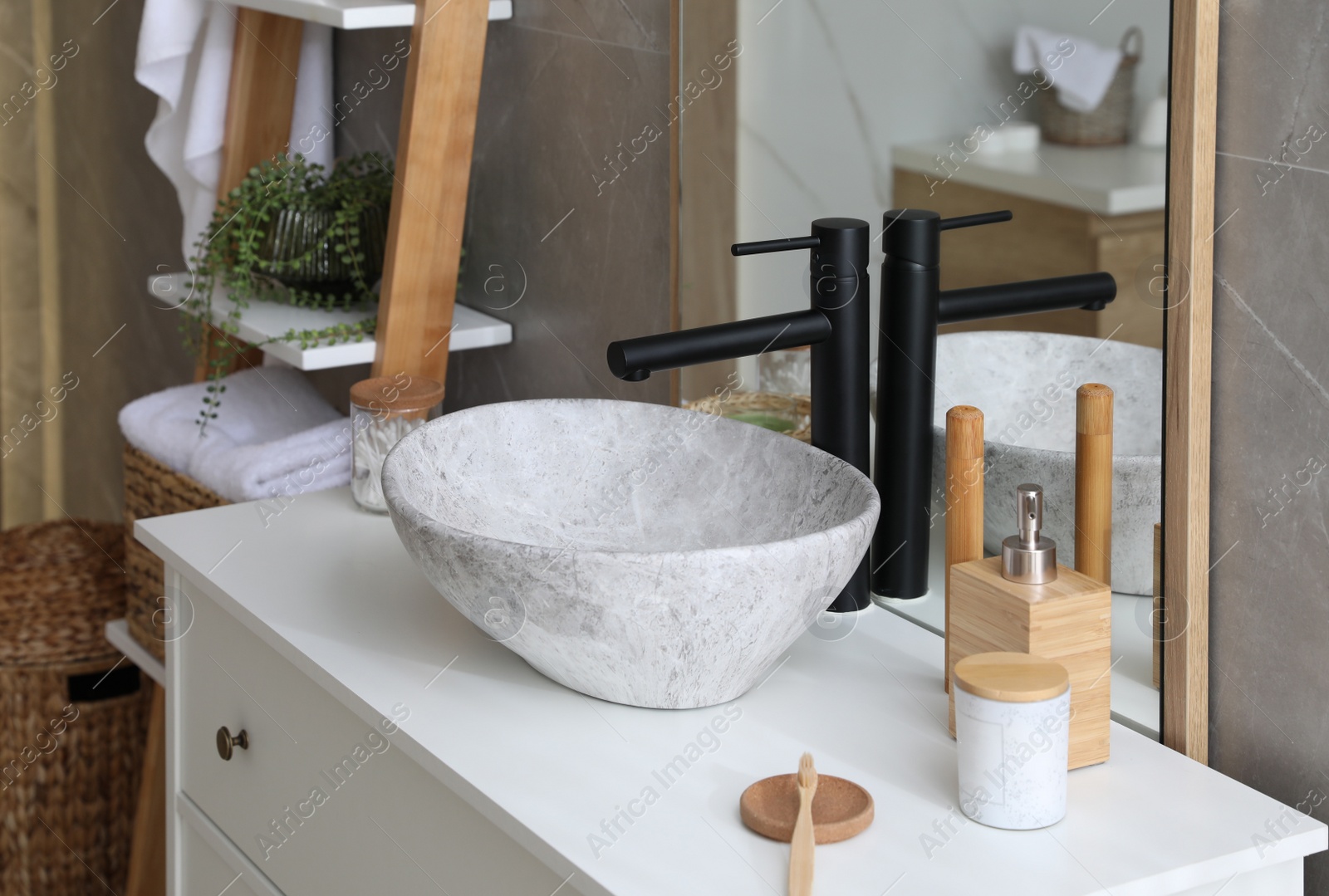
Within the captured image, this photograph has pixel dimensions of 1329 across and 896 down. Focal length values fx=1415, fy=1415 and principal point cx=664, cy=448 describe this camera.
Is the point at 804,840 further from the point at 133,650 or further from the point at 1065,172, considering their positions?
the point at 133,650

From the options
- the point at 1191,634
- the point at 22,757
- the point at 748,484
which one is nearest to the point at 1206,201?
the point at 1191,634

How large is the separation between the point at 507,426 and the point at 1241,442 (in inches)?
21.5

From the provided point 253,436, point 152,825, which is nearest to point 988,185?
point 253,436

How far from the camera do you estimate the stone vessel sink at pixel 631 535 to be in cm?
82

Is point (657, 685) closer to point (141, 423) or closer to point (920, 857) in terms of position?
point (920, 857)

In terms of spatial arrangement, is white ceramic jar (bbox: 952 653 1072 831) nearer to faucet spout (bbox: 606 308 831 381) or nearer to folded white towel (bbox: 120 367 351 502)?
faucet spout (bbox: 606 308 831 381)

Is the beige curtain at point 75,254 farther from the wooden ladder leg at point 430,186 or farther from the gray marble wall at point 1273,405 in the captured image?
the gray marble wall at point 1273,405

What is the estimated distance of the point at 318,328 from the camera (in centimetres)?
151

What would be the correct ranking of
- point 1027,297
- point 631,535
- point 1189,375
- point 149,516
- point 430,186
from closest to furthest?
point 1189,375 < point 1027,297 < point 631,535 < point 430,186 < point 149,516

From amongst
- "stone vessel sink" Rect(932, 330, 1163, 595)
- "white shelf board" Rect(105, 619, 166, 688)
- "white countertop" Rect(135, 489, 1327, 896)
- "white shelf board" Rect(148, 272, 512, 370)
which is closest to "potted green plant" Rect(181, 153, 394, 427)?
"white shelf board" Rect(148, 272, 512, 370)

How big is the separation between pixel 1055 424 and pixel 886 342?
0.43 ft

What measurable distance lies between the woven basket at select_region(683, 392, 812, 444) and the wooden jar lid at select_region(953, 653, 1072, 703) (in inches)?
17.1

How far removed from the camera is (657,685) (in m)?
0.89

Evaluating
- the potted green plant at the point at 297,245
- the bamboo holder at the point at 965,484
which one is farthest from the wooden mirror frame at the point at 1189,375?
A: the potted green plant at the point at 297,245
